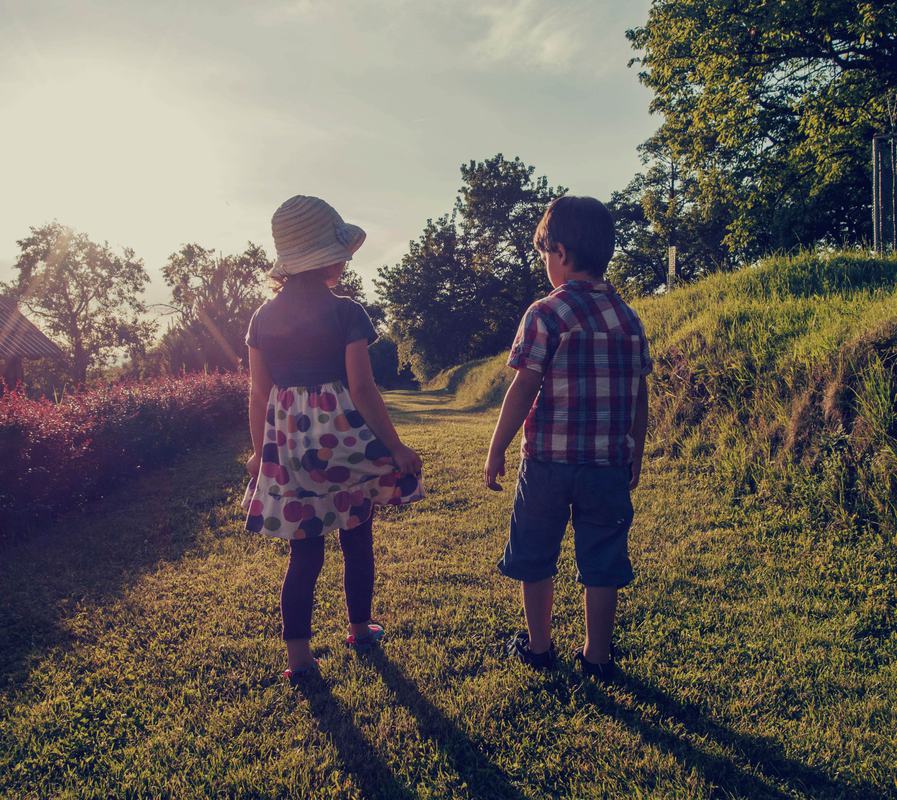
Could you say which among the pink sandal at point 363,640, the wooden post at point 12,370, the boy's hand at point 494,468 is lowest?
the pink sandal at point 363,640

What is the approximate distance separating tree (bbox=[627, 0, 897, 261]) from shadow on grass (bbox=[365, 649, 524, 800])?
16.2m

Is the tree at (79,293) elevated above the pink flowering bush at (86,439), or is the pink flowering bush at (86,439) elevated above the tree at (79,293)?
the tree at (79,293)

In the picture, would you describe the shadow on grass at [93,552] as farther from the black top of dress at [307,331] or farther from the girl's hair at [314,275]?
the girl's hair at [314,275]

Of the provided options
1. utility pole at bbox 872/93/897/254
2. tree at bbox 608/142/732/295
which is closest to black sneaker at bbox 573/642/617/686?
utility pole at bbox 872/93/897/254

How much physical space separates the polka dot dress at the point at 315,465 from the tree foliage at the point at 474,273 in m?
37.6

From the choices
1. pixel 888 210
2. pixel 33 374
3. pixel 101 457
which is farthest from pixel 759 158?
pixel 33 374

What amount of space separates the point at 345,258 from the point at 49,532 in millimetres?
4858

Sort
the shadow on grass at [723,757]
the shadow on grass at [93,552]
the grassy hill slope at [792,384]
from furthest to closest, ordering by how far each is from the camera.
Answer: the grassy hill slope at [792,384]
the shadow on grass at [93,552]
the shadow on grass at [723,757]

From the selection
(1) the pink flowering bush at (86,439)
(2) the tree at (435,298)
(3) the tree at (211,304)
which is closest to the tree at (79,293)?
(3) the tree at (211,304)

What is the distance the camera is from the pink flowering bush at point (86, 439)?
18.5 ft

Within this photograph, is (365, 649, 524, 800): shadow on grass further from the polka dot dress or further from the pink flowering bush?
the pink flowering bush

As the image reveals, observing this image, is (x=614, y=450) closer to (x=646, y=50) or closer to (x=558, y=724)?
(x=558, y=724)

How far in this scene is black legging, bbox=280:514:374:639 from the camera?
2.62m

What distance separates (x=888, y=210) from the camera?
8.41m
